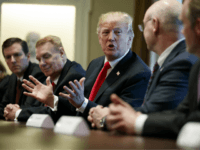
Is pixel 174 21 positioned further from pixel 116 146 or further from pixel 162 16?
pixel 116 146

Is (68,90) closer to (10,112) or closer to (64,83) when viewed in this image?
(64,83)

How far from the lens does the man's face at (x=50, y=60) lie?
3.54 metres

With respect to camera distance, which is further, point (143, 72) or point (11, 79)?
point (11, 79)

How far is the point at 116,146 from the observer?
1122mm

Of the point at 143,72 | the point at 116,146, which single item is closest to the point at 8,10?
the point at 143,72

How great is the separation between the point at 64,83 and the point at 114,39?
2.59 ft

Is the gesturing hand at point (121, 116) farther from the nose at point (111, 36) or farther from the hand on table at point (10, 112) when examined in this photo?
the hand on table at point (10, 112)

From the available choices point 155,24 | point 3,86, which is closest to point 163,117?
point 155,24

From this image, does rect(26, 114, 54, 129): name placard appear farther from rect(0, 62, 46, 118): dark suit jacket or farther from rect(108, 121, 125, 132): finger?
rect(0, 62, 46, 118): dark suit jacket

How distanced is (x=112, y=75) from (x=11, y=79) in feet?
6.73

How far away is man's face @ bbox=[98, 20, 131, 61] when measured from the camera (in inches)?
114

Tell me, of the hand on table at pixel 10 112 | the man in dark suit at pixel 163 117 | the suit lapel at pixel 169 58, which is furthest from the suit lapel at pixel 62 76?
the man in dark suit at pixel 163 117

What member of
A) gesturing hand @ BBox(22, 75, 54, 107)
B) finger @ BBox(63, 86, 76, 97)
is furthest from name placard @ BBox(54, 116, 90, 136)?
gesturing hand @ BBox(22, 75, 54, 107)

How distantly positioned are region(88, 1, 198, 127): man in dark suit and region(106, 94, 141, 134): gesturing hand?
0.35 m
